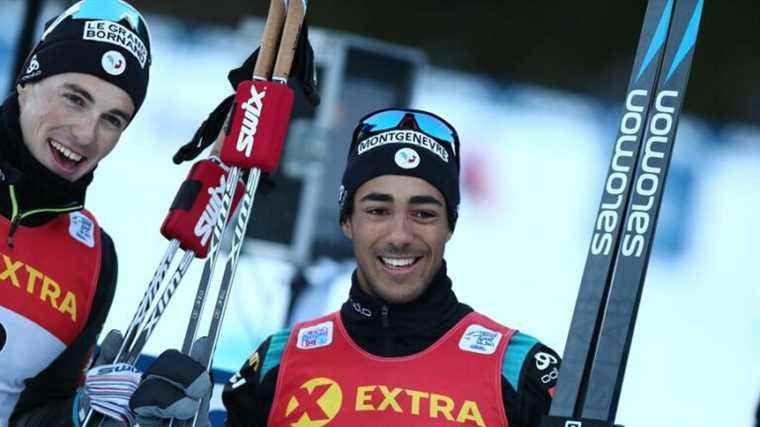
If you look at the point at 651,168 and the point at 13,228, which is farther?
the point at 13,228

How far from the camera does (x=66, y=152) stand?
3.03 meters

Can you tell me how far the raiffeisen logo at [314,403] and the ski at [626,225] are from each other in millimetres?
611

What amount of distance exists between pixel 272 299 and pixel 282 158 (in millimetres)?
710

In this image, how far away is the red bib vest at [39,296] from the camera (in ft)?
9.88

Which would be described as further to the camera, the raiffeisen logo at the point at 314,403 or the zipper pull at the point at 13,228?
the zipper pull at the point at 13,228

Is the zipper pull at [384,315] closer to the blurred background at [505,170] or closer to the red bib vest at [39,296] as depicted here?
the red bib vest at [39,296]

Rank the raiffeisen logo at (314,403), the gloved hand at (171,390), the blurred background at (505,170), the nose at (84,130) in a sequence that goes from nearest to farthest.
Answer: the gloved hand at (171,390)
the raiffeisen logo at (314,403)
the nose at (84,130)
the blurred background at (505,170)

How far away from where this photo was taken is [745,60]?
24.7ft

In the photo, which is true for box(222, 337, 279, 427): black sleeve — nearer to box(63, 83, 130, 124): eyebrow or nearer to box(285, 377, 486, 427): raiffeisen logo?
box(285, 377, 486, 427): raiffeisen logo

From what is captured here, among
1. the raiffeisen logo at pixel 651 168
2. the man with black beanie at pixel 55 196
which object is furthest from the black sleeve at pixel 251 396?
the raiffeisen logo at pixel 651 168

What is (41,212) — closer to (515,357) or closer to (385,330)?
(385,330)

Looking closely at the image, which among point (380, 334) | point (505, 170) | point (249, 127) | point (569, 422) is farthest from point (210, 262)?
point (505, 170)

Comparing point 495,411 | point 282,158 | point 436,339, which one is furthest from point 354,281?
point 282,158

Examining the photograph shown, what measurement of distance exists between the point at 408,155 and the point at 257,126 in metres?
0.35
